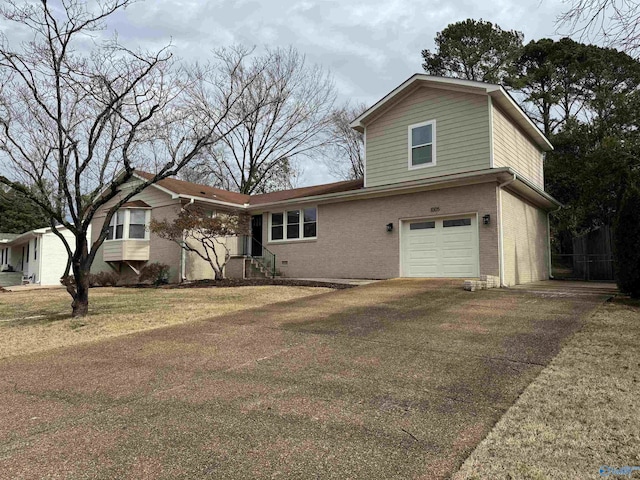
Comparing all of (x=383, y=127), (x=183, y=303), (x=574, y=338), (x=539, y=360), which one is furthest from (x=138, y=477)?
(x=383, y=127)

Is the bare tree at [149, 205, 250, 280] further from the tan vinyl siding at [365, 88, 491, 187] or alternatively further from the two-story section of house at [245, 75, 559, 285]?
the tan vinyl siding at [365, 88, 491, 187]

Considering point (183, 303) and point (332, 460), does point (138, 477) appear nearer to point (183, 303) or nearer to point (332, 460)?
point (332, 460)

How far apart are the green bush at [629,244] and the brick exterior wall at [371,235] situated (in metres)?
2.90

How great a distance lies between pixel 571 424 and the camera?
3094mm

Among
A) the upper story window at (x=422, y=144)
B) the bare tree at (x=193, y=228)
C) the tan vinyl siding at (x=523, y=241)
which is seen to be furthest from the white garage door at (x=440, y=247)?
the bare tree at (x=193, y=228)

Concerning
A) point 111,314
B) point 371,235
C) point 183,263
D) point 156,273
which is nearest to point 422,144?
point 371,235

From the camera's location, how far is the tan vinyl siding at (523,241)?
39.9 ft

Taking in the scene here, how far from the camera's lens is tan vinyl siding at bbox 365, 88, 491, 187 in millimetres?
12461

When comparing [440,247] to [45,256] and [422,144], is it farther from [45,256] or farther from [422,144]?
[45,256]

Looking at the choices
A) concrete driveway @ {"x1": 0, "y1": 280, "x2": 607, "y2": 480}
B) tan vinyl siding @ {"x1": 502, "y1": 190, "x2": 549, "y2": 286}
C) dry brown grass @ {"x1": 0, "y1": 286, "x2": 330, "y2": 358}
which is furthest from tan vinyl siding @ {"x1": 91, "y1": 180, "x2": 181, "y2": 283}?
tan vinyl siding @ {"x1": 502, "y1": 190, "x2": 549, "y2": 286}

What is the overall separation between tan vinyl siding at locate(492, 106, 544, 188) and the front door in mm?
9754

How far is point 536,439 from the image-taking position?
288 cm

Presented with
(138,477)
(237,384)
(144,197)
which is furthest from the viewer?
(144,197)

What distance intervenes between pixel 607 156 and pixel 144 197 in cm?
1883
